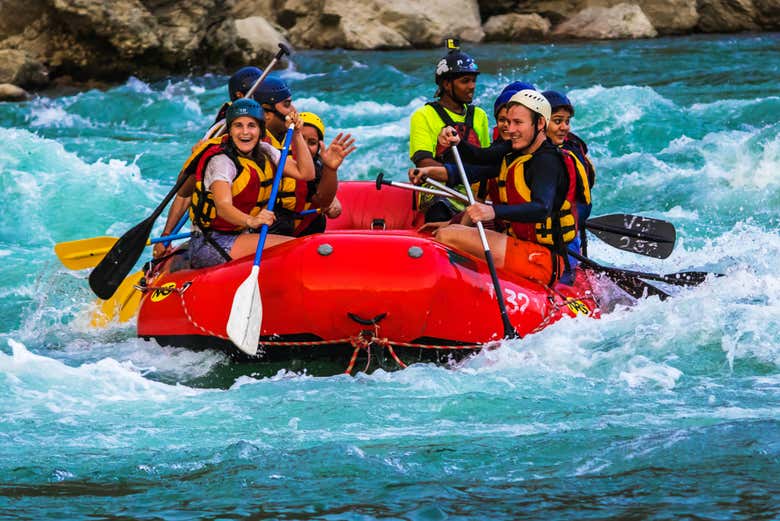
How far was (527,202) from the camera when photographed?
6.40 m

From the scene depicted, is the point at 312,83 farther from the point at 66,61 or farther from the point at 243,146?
the point at 243,146

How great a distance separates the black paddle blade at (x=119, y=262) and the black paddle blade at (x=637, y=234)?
248 centimetres

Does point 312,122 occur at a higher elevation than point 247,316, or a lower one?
higher

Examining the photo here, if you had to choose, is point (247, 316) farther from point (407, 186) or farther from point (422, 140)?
point (422, 140)

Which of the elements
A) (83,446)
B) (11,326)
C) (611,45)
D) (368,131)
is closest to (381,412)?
(83,446)

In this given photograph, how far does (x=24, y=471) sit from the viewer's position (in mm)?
4902

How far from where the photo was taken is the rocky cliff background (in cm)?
1777

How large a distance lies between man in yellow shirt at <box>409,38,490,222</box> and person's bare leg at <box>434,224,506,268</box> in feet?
2.06

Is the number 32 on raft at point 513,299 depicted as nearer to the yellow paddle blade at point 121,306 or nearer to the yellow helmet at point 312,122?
the yellow helmet at point 312,122

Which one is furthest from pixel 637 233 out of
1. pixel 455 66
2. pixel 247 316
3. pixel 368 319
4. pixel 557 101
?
pixel 247 316

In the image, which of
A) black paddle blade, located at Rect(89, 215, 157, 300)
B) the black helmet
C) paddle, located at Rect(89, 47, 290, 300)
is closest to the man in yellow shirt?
the black helmet

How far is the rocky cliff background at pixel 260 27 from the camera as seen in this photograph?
1777cm

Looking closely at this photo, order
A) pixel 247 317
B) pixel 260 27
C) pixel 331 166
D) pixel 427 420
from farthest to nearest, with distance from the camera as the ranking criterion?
pixel 260 27 < pixel 331 166 < pixel 247 317 < pixel 427 420

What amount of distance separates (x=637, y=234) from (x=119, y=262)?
2886 millimetres
